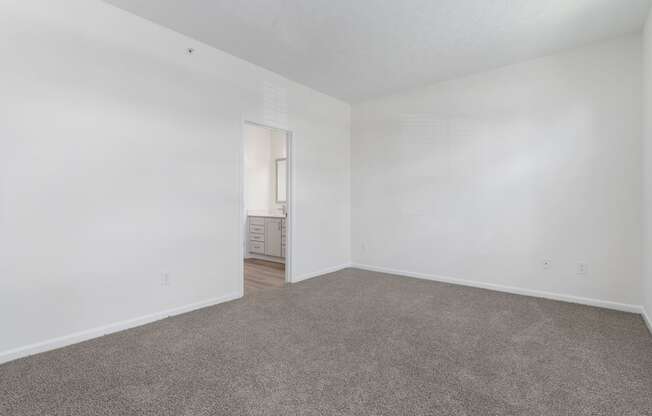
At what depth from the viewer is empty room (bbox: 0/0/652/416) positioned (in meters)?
1.90

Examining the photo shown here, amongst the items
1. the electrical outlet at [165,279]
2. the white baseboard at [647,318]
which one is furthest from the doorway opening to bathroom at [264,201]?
the white baseboard at [647,318]

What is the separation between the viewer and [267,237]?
5.72m

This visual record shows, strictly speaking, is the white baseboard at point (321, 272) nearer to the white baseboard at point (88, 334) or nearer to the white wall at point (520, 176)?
the white wall at point (520, 176)

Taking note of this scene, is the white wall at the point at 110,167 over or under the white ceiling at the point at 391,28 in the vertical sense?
under

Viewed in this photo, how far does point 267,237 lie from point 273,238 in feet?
0.53

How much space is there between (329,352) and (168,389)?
987mm

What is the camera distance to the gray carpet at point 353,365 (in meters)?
1.63

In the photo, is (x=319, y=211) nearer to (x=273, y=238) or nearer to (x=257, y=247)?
(x=273, y=238)

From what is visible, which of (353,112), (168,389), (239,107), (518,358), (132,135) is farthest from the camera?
(353,112)

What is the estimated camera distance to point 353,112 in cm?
508

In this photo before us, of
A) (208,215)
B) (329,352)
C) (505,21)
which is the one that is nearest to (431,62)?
(505,21)

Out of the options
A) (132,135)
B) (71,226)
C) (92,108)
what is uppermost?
(92,108)

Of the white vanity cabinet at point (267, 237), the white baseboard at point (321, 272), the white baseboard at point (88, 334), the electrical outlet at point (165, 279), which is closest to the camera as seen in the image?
the white baseboard at point (88, 334)

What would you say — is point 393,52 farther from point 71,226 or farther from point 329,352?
point 71,226
